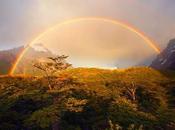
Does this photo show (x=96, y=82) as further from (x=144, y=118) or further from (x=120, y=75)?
(x=144, y=118)

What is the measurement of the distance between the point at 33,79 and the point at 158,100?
109 ft

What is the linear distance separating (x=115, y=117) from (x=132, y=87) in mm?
17578

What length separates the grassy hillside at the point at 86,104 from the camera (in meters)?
57.7

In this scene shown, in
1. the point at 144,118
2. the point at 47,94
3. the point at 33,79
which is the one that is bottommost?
the point at 144,118

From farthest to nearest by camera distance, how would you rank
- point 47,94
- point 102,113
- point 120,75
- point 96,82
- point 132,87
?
point 120,75 < point 96,82 < point 132,87 < point 47,94 < point 102,113

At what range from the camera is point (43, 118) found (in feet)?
187

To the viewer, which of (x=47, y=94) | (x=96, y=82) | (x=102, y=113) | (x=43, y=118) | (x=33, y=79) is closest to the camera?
(x=43, y=118)

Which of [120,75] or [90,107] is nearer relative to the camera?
[90,107]

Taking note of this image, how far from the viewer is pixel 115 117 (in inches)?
2274

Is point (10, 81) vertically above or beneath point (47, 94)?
above

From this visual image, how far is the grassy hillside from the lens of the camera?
189 ft

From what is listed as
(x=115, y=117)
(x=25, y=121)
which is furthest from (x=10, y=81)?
(x=115, y=117)

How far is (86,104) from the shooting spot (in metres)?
66.4

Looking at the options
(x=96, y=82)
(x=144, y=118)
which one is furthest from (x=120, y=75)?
(x=144, y=118)
